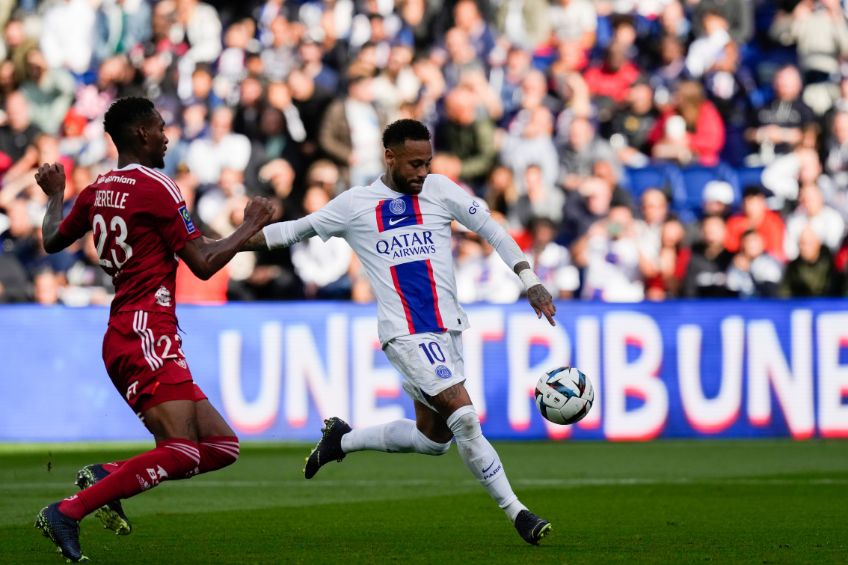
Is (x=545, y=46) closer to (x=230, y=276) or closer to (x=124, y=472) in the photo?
(x=230, y=276)

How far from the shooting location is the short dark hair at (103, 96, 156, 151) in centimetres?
771

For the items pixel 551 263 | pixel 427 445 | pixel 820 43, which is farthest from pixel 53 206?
pixel 820 43

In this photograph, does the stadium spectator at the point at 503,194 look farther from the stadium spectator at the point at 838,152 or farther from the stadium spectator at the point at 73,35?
the stadium spectator at the point at 73,35

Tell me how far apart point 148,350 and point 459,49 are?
13.4 m

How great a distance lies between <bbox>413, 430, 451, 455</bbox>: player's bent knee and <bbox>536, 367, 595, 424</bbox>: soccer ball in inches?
24.0

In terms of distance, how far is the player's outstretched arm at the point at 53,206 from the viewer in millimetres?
8031

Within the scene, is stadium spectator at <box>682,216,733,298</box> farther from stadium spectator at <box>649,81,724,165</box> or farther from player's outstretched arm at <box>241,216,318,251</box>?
player's outstretched arm at <box>241,216,318,251</box>

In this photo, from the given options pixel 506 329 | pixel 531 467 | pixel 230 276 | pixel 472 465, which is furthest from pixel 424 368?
pixel 230 276

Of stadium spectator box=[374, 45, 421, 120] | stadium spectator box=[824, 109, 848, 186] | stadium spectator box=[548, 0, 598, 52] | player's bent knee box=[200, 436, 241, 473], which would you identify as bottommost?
player's bent knee box=[200, 436, 241, 473]

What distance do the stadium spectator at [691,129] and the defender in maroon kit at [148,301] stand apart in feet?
41.2

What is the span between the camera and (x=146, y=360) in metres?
7.56

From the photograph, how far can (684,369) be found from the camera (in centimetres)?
1605

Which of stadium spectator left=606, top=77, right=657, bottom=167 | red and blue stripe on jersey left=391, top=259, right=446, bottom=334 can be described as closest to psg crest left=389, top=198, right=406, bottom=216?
red and blue stripe on jersey left=391, top=259, right=446, bottom=334

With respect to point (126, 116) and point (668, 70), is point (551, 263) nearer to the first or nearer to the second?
point (668, 70)
